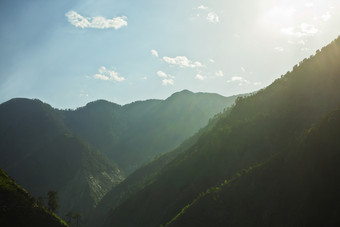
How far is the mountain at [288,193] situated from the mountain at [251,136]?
63.6ft

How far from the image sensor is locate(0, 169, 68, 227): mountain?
64375 mm

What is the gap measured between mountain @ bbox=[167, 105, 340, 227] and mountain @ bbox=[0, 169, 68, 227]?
31173mm

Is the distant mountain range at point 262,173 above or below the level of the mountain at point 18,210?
below

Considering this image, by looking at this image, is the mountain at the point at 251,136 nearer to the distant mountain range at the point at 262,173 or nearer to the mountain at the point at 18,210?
the distant mountain range at the point at 262,173

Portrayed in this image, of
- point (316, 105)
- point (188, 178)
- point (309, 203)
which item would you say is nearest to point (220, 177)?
point (188, 178)

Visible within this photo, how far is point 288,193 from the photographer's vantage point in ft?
Answer: 181

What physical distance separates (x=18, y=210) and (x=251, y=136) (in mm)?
78355

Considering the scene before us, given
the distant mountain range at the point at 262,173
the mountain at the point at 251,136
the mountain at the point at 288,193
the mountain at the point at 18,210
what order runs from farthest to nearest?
the mountain at the point at 251,136
the mountain at the point at 18,210
the distant mountain range at the point at 262,173
the mountain at the point at 288,193

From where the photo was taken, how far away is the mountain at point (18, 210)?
64375 mm

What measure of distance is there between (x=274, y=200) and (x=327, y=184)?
10.6 metres

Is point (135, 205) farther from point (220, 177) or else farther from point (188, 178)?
point (220, 177)

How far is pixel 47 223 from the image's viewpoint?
70.3 m

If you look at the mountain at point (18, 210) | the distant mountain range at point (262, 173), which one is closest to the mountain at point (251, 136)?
the distant mountain range at point (262, 173)

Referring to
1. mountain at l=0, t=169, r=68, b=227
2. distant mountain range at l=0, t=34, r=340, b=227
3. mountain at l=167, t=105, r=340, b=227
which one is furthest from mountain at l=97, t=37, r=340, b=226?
mountain at l=0, t=169, r=68, b=227
